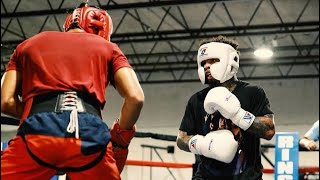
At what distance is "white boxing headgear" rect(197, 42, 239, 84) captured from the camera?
2643 mm

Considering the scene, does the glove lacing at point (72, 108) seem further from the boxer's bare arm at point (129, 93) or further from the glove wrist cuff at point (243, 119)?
the glove wrist cuff at point (243, 119)

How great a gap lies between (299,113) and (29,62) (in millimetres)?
12364

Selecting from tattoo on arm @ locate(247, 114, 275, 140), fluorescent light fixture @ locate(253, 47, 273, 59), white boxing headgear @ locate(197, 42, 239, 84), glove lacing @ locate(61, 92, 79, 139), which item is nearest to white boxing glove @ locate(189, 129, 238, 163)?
tattoo on arm @ locate(247, 114, 275, 140)

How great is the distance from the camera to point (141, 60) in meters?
14.4

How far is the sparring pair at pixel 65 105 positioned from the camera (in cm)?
183

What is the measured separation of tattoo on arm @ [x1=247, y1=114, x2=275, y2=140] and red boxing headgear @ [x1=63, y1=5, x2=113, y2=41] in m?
0.84

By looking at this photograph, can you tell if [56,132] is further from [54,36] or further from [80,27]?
[80,27]

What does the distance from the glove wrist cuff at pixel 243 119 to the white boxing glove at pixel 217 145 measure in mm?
81

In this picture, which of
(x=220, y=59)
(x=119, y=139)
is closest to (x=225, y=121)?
(x=220, y=59)

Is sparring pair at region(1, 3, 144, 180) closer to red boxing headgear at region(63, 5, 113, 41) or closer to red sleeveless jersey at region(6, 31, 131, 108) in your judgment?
red sleeveless jersey at region(6, 31, 131, 108)

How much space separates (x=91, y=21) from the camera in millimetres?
2250

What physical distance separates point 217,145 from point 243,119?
0.59 ft

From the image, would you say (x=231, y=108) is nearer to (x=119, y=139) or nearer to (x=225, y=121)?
(x=225, y=121)

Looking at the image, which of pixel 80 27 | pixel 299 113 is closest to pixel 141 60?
pixel 299 113
